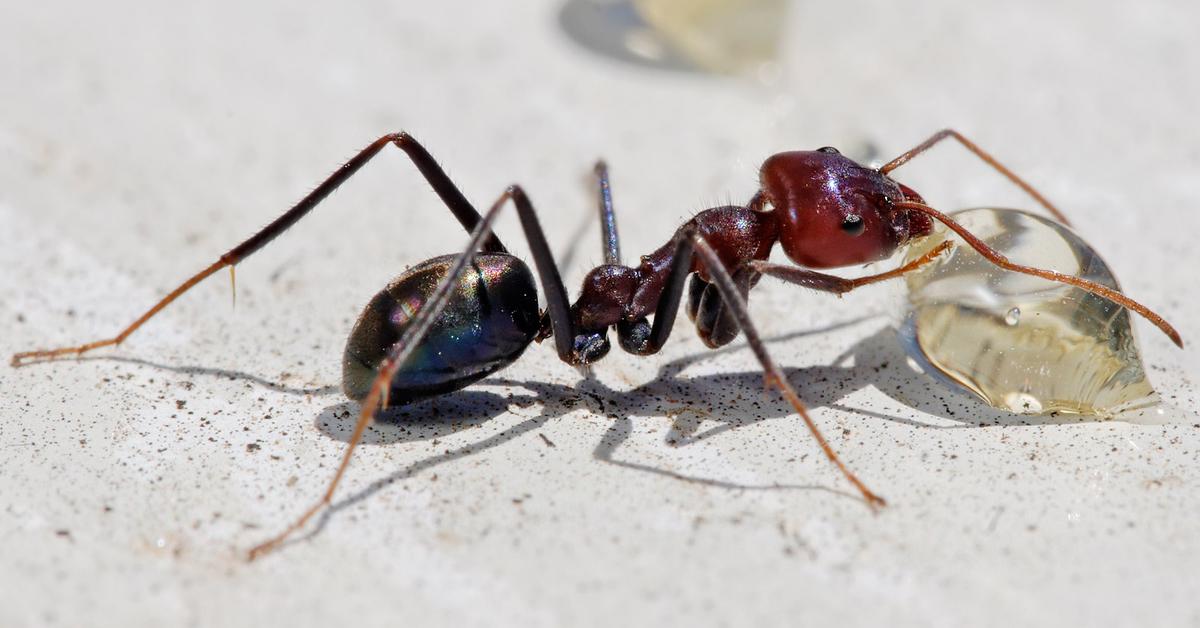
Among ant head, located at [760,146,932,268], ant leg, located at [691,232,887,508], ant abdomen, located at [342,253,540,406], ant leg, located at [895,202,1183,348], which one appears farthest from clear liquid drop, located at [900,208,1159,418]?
ant abdomen, located at [342,253,540,406]

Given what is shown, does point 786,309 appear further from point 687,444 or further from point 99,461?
point 99,461

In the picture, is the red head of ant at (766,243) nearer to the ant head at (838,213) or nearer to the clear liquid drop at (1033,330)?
the ant head at (838,213)

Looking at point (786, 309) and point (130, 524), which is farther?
point (786, 309)

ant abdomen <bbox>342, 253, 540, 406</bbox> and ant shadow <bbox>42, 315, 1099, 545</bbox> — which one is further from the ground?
ant abdomen <bbox>342, 253, 540, 406</bbox>

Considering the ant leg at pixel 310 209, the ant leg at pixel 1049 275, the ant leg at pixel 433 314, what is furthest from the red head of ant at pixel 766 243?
the ant leg at pixel 310 209

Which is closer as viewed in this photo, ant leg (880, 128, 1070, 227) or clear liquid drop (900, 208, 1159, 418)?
clear liquid drop (900, 208, 1159, 418)

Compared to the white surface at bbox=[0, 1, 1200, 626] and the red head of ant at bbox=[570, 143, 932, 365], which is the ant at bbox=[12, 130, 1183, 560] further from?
the white surface at bbox=[0, 1, 1200, 626]

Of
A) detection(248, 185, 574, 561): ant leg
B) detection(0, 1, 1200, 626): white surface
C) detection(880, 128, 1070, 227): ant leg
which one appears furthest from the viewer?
detection(880, 128, 1070, 227): ant leg

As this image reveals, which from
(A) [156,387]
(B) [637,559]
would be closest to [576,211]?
(A) [156,387]

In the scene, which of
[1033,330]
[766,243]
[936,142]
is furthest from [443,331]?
[936,142]
